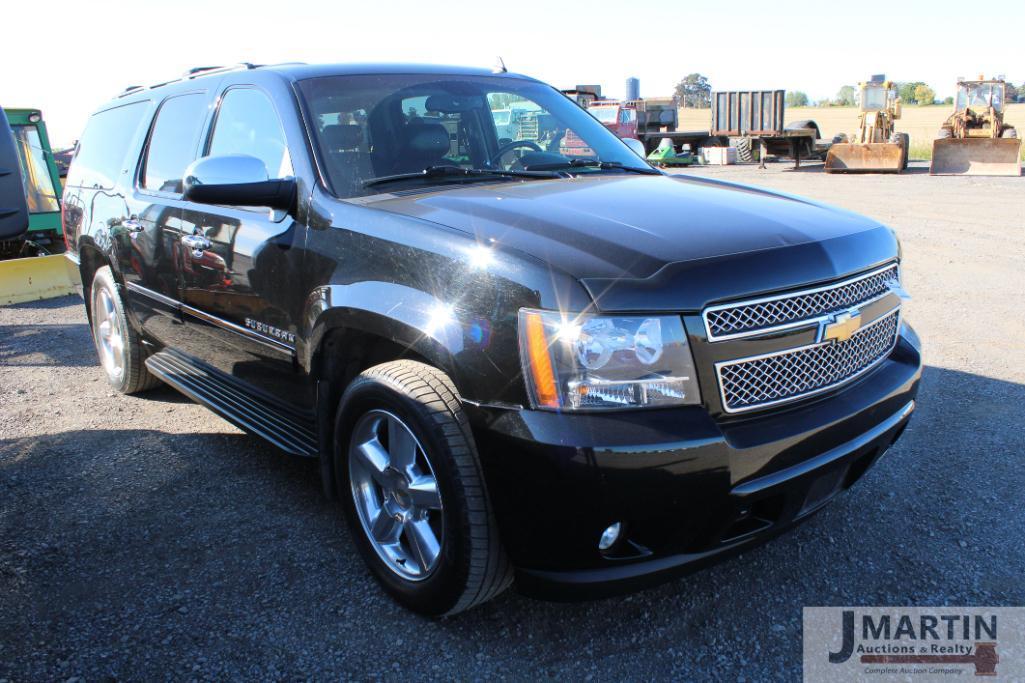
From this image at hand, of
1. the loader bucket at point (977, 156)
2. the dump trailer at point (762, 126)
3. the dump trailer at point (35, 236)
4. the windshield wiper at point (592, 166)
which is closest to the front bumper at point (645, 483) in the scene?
the windshield wiper at point (592, 166)

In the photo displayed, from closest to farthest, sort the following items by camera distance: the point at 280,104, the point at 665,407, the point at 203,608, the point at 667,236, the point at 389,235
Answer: the point at 665,407, the point at 667,236, the point at 389,235, the point at 203,608, the point at 280,104

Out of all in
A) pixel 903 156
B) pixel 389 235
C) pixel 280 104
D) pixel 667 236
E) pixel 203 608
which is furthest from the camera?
pixel 903 156

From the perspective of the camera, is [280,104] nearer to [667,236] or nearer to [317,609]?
[667,236]

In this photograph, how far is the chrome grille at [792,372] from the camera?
2.25 metres

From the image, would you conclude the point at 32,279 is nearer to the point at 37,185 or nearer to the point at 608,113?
the point at 37,185

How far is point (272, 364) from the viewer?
3.35 metres

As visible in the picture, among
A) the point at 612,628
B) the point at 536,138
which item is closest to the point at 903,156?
the point at 536,138

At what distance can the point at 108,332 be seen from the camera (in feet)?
17.7

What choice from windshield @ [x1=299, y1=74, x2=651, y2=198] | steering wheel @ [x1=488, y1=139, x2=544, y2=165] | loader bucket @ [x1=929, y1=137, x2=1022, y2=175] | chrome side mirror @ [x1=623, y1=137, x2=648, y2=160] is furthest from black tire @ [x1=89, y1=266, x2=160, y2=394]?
loader bucket @ [x1=929, y1=137, x2=1022, y2=175]

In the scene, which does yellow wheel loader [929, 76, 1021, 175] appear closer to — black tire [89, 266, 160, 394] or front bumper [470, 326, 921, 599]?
black tire [89, 266, 160, 394]

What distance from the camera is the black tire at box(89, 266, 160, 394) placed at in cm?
491

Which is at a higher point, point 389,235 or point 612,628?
point 389,235

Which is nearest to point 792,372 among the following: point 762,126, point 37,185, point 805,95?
point 37,185

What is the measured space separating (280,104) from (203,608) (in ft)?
6.50
